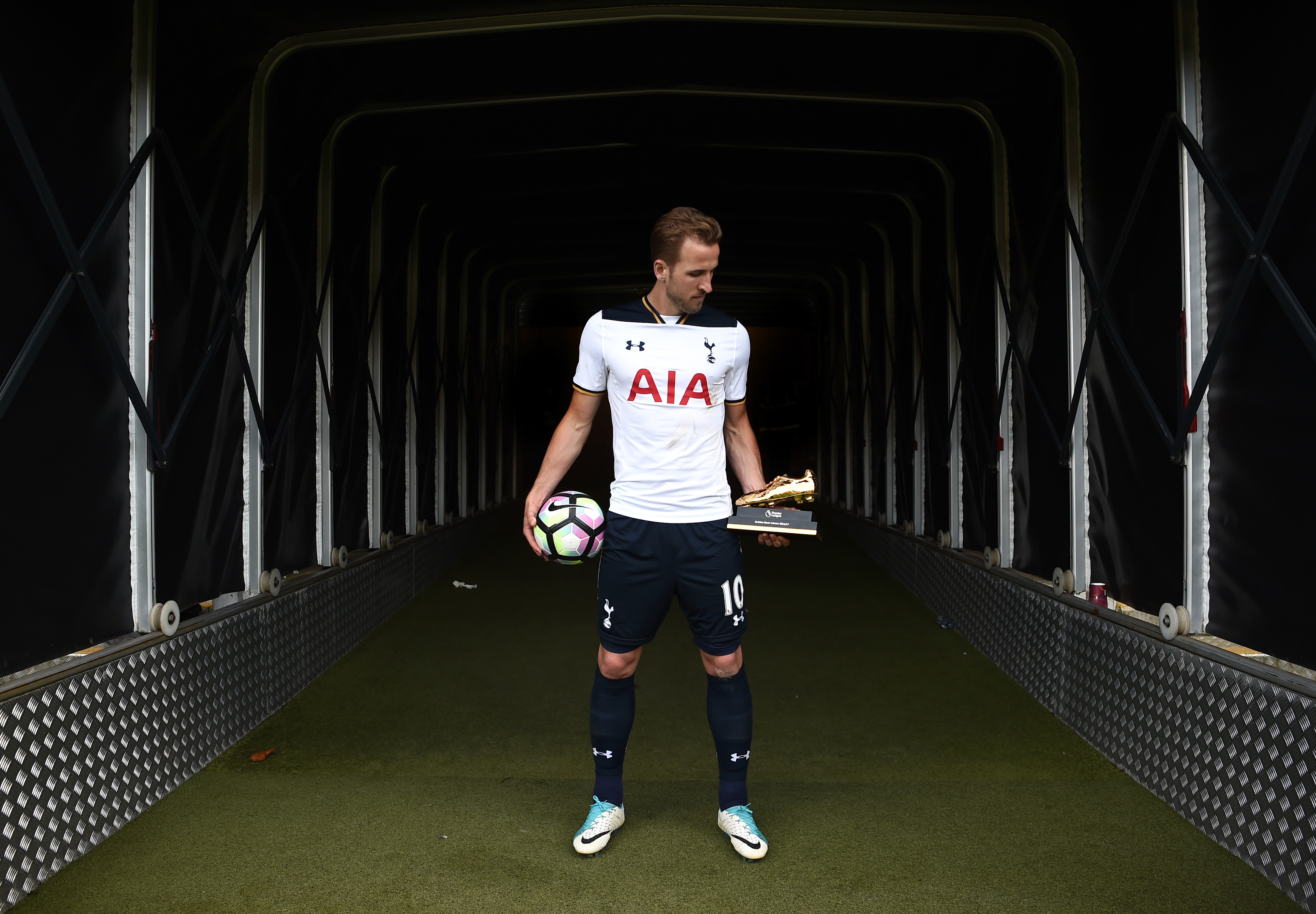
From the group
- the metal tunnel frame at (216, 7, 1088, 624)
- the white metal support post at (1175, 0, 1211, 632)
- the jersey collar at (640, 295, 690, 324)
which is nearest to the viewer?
the jersey collar at (640, 295, 690, 324)

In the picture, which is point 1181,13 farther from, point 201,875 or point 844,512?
point 844,512

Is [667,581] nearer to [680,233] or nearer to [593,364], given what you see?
[593,364]

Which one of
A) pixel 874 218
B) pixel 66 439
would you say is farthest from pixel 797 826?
pixel 874 218

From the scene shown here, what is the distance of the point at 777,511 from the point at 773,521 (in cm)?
3

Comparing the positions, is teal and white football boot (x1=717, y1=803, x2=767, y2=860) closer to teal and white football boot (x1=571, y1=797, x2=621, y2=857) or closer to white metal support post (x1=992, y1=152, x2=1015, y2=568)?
teal and white football boot (x1=571, y1=797, x2=621, y2=857)

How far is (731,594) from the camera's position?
99.3 inches

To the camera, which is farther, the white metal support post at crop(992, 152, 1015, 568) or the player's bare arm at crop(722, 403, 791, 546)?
the white metal support post at crop(992, 152, 1015, 568)

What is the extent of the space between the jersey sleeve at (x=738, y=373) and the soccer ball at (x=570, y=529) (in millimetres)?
471

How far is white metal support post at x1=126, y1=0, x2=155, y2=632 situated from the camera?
2895mm

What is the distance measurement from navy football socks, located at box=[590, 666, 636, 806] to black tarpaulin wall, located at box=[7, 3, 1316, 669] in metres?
1.44

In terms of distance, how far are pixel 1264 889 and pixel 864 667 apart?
2283 mm

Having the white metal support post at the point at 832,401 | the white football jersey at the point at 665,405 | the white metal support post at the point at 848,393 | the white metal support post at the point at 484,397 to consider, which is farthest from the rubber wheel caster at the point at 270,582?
the white metal support post at the point at 832,401

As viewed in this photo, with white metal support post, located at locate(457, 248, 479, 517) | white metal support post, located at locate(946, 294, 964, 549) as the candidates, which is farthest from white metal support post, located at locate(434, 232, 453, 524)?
white metal support post, located at locate(946, 294, 964, 549)

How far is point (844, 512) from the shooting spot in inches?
396
